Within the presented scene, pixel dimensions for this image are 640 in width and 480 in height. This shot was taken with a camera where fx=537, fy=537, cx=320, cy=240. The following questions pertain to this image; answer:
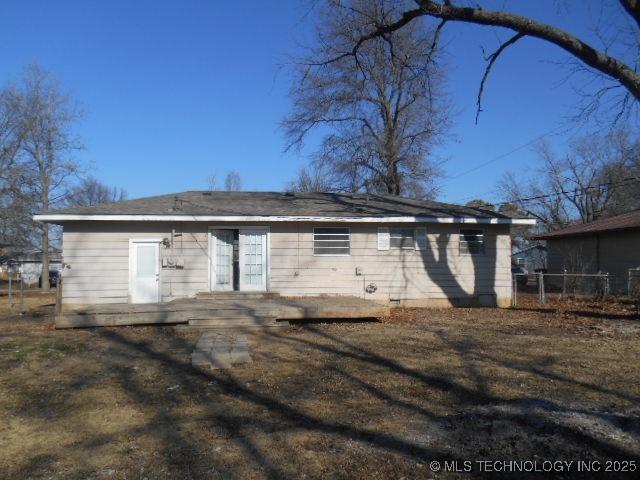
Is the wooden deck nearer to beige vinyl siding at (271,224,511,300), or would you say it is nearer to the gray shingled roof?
beige vinyl siding at (271,224,511,300)

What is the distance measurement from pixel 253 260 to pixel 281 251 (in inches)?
33.0

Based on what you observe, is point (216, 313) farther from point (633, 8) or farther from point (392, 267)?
point (633, 8)

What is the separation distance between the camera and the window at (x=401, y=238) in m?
15.9

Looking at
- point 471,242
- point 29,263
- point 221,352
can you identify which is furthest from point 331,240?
point 29,263

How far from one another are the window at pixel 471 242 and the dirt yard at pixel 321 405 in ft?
19.2

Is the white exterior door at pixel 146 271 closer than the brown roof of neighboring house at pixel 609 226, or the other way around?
the white exterior door at pixel 146 271

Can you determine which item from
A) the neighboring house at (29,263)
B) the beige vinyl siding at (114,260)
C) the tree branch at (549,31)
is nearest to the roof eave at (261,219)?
the beige vinyl siding at (114,260)

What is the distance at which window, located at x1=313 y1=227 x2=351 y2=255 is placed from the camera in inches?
615

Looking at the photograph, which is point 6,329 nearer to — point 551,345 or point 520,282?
point 551,345

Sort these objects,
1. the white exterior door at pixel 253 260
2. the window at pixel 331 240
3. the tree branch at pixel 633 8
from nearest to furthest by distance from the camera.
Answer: the tree branch at pixel 633 8
the white exterior door at pixel 253 260
the window at pixel 331 240

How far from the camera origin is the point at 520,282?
33344mm

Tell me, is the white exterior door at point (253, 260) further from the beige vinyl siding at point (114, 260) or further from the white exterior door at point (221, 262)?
the beige vinyl siding at point (114, 260)

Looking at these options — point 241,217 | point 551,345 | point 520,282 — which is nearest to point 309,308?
point 241,217

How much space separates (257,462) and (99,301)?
11665 mm
